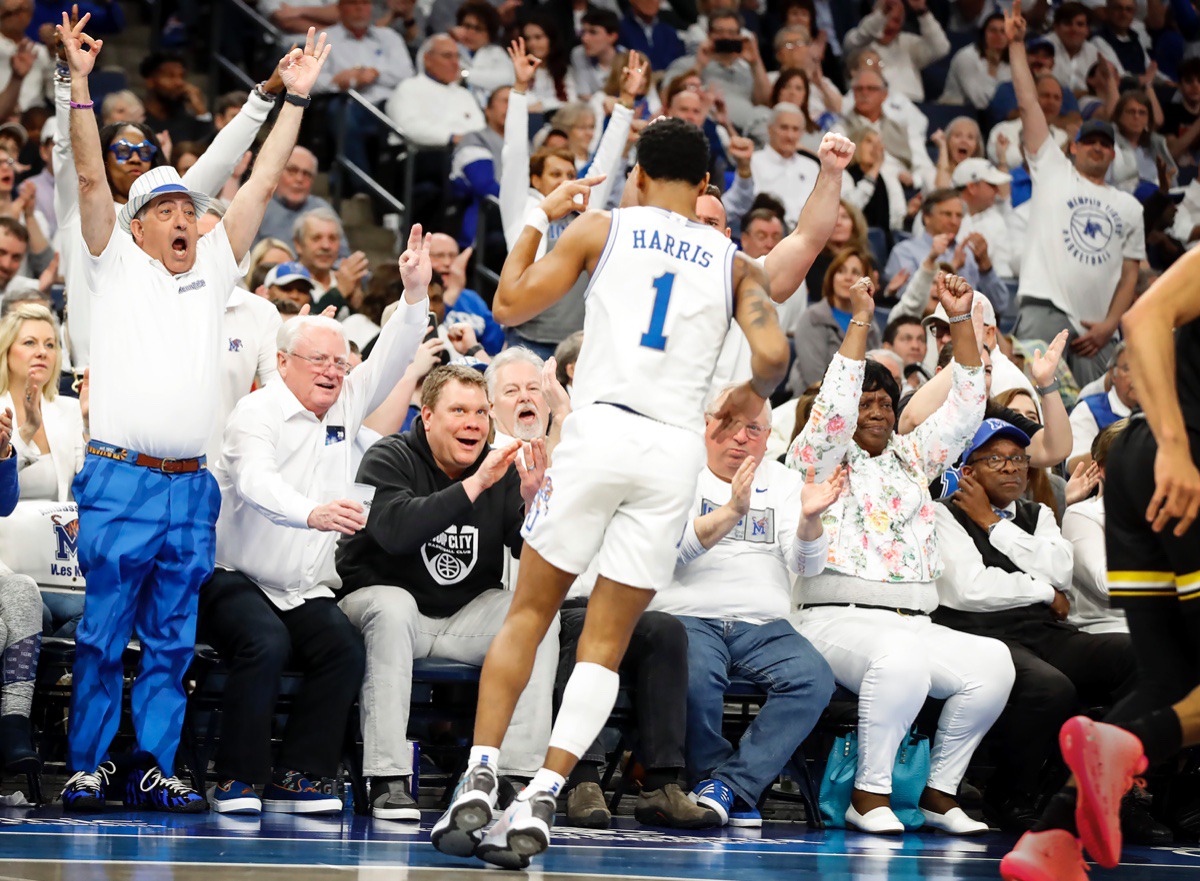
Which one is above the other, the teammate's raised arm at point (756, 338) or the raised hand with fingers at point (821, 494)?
the teammate's raised arm at point (756, 338)

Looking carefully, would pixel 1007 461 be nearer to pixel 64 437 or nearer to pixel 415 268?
pixel 415 268

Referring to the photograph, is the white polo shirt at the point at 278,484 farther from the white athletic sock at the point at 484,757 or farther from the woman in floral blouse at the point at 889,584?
the woman in floral blouse at the point at 889,584

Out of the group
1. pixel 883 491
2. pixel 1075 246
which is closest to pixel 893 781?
pixel 883 491

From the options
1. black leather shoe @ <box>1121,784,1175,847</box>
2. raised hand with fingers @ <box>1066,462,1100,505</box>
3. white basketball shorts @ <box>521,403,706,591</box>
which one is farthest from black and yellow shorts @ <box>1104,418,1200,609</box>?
raised hand with fingers @ <box>1066,462,1100,505</box>

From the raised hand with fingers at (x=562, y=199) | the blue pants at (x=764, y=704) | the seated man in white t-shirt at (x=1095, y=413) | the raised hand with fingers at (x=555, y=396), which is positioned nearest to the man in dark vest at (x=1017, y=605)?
the blue pants at (x=764, y=704)

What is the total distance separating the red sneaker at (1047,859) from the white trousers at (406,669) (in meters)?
2.22

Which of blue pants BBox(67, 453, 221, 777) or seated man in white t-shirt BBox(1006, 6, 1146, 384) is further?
seated man in white t-shirt BBox(1006, 6, 1146, 384)

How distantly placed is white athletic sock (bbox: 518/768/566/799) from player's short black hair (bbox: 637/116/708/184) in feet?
5.78

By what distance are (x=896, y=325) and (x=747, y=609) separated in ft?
11.3

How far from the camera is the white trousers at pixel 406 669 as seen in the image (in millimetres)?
5852

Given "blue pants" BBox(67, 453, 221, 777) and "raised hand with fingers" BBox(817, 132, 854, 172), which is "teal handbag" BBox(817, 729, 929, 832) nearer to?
"raised hand with fingers" BBox(817, 132, 854, 172)

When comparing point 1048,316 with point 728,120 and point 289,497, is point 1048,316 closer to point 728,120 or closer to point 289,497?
point 728,120

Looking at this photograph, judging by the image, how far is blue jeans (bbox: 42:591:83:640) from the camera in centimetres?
625

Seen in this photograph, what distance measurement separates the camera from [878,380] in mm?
6688
